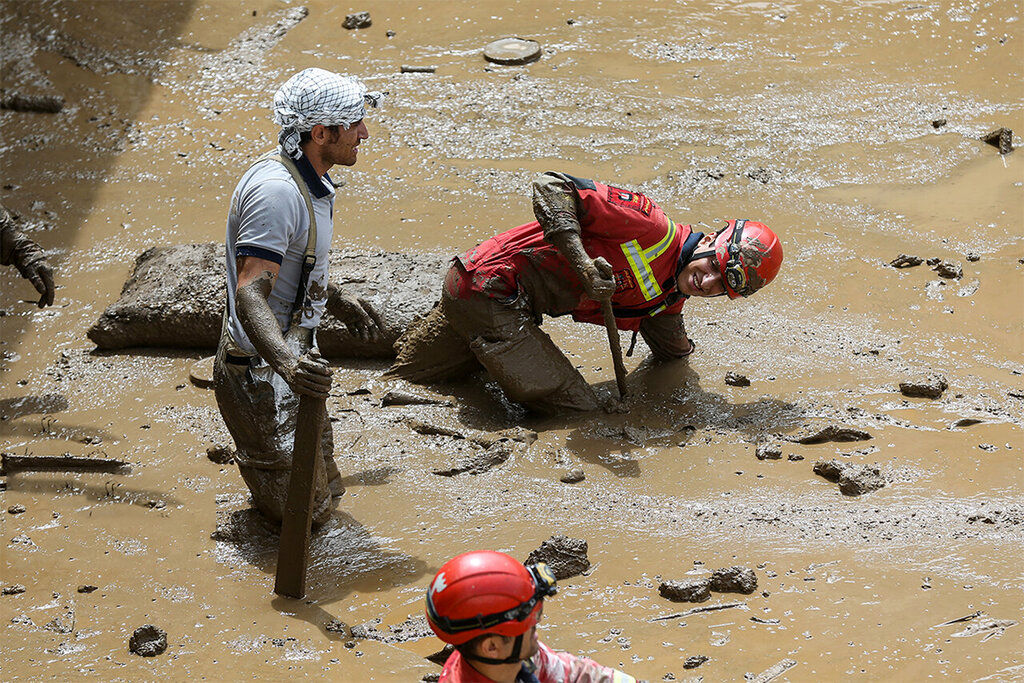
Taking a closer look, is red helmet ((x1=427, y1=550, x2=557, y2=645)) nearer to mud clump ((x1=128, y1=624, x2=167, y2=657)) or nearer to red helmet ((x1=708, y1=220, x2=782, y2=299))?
mud clump ((x1=128, y1=624, x2=167, y2=657))

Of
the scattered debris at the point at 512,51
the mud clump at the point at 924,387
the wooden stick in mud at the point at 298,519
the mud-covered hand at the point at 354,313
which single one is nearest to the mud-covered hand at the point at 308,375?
the wooden stick in mud at the point at 298,519

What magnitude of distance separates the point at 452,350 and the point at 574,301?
28.1 inches

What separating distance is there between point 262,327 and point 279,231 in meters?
0.38

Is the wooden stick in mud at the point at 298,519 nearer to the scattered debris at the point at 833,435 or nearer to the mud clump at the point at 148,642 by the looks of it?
the mud clump at the point at 148,642

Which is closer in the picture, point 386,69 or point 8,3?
point 386,69

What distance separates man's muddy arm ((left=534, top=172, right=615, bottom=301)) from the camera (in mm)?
5172

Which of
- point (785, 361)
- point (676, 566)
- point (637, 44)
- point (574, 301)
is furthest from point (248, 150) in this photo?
point (676, 566)

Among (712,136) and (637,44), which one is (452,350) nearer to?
(712,136)

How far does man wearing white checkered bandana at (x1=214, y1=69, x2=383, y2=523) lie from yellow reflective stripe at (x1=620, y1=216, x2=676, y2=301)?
152 centimetres

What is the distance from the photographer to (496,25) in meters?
9.34

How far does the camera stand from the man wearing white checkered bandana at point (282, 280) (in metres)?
4.07

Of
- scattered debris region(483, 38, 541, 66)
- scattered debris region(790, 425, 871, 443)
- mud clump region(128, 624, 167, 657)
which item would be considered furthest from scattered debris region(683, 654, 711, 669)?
scattered debris region(483, 38, 541, 66)

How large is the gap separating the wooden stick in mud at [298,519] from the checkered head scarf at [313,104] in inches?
40.8

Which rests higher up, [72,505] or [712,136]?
[712,136]
